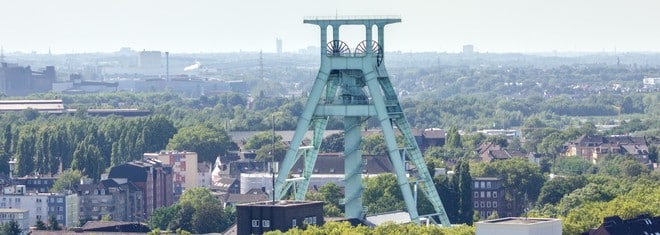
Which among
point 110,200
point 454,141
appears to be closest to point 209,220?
point 110,200

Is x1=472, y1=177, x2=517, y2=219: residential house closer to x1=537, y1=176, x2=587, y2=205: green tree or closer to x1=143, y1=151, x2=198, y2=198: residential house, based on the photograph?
x1=537, y1=176, x2=587, y2=205: green tree

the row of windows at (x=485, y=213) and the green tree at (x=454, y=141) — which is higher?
the row of windows at (x=485, y=213)

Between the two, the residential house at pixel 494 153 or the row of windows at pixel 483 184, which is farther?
the residential house at pixel 494 153

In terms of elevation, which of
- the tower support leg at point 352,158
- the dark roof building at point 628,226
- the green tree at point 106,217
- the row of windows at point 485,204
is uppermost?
the tower support leg at point 352,158

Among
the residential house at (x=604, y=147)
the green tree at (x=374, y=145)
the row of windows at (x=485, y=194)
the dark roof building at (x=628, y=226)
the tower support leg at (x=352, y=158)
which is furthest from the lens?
the residential house at (x=604, y=147)

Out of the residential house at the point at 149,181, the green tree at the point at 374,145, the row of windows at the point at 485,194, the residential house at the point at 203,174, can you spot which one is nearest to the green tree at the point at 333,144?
the green tree at the point at 374,145

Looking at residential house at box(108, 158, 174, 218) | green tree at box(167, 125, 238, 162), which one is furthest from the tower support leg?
green tree at box(167, 125, 238, 162)

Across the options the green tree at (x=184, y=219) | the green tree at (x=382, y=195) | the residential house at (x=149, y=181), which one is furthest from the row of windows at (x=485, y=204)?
the green tree at (x=184, y=219)

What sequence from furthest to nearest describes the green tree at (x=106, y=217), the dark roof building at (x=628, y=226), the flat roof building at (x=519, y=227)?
the green tree at (x=106, y=217) < the dark roof building at (x=628, y=226) < the flat roof building at (x=519, y=227)

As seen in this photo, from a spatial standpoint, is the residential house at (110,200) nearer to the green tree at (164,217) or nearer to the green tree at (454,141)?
the green tree at (164,217)
